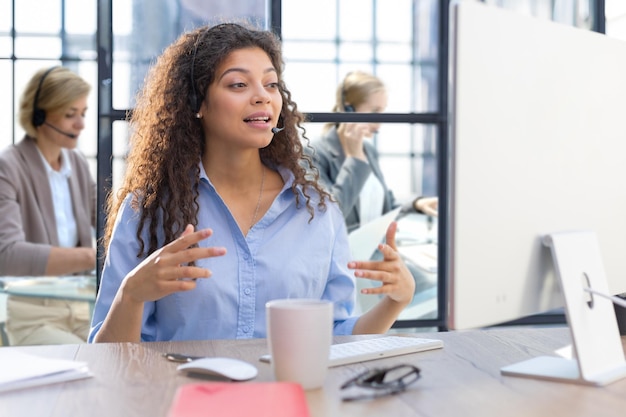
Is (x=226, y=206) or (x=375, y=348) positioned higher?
(x=226, y=206)

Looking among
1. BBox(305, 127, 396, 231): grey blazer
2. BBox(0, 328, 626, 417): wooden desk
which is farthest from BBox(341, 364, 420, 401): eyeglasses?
BBox(305, 127, 396, 231): grey blazer

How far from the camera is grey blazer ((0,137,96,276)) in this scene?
331 cm

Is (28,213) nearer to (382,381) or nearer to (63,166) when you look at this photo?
(63,166)

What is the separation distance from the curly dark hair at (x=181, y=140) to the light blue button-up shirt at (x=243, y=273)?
0.11 feet

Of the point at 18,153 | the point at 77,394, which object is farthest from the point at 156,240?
the point at 18,153

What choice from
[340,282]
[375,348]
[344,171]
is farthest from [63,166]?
[375,348]

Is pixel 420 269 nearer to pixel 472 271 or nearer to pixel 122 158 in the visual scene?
pixel 122 158

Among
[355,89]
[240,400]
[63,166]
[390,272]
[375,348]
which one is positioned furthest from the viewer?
[63,166]

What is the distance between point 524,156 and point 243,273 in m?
0.80

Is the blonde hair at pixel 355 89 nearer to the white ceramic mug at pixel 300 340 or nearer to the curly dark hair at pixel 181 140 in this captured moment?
the curly dark hair at pixel 181 140

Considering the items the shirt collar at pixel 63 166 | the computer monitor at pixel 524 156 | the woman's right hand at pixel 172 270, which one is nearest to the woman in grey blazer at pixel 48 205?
Answer: the shirt collar at pixel 63 166

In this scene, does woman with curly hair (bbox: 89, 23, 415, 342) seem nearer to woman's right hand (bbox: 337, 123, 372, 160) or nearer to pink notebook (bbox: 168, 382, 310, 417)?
pink notebook (bbox: 168, 382, 310, 417)

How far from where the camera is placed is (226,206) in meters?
1.87

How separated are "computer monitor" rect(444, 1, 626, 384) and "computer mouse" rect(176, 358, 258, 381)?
32 centimetres
